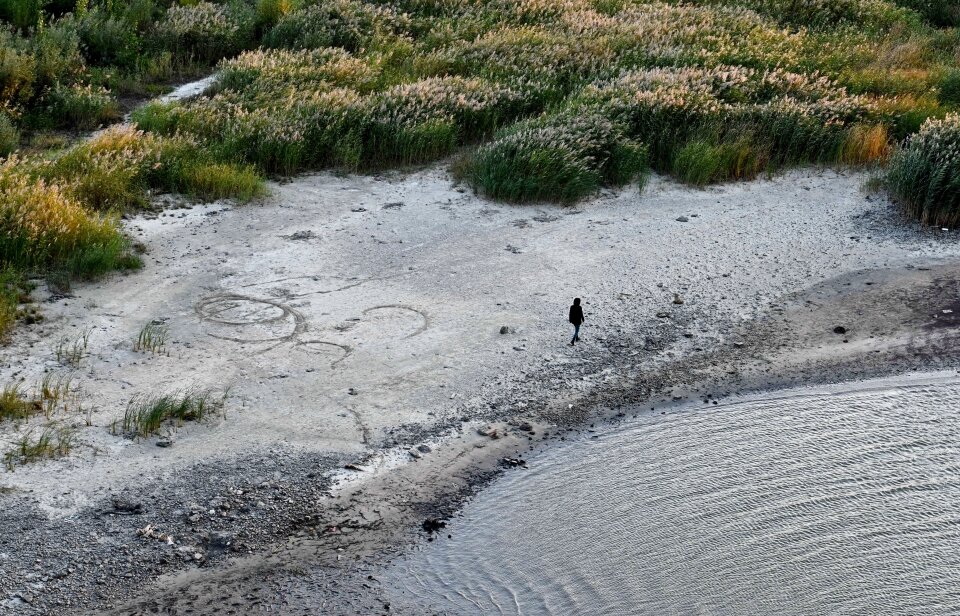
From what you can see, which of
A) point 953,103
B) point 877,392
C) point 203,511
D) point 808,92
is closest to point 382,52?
point 808,92

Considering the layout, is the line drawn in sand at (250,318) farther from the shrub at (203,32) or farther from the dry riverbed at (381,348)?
the shrub at (203,32)

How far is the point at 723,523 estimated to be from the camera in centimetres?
840

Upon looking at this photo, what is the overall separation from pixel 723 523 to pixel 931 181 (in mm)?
8368

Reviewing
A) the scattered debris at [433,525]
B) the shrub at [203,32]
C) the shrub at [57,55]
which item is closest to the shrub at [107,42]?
the shrub at [57,55]

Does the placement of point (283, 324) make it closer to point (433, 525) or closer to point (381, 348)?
point (381, 348)

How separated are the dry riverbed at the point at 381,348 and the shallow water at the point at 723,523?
1.47 ft

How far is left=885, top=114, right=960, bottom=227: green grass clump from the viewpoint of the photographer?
14.7m

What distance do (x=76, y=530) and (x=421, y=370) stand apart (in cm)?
366

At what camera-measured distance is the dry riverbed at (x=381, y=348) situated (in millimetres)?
7555

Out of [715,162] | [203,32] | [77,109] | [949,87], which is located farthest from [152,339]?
[949,87]

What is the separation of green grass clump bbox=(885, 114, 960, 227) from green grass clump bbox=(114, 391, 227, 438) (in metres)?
10.3

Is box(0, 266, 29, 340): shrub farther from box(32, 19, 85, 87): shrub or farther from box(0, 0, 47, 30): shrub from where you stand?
box(0, 0, 47, 30): shrub

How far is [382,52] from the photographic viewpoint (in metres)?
19.2

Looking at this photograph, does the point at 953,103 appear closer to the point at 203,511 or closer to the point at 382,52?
the point at 382,52
